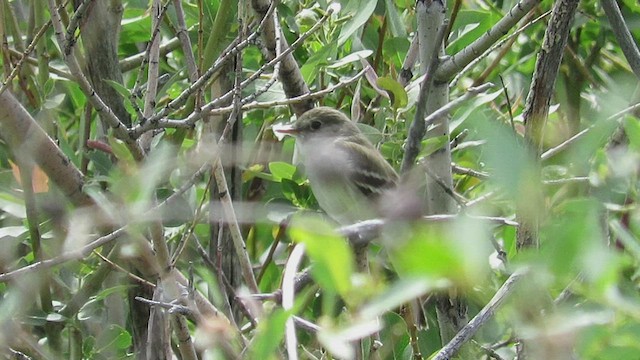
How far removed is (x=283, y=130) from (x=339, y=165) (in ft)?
2.97

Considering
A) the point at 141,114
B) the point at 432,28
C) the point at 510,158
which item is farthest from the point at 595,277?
the point at 432,28

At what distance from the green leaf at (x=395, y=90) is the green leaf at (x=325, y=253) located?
168cm

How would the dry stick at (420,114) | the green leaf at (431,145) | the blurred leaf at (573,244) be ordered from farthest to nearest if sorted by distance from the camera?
1. the green leaf at (431,145)
2. the dry stick at (420,114)
3. the blurred leaf at (573,244)

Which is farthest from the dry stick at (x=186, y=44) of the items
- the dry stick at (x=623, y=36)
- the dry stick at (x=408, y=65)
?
the dry stick at (x=623, y=36)

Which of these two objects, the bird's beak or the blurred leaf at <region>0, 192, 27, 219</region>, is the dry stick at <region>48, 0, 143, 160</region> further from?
the bird's beak

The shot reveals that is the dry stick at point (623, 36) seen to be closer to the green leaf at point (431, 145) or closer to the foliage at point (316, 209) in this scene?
the foliage at point (316, 209)

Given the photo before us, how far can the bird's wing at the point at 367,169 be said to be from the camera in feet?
12.6

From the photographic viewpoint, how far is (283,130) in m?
3.25

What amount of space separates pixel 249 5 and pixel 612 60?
184 cm

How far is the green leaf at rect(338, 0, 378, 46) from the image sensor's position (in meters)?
2.79

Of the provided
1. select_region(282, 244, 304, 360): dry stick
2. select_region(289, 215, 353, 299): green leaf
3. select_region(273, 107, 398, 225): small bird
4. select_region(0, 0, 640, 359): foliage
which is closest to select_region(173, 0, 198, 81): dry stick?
select_region(0, 0, 640, 359): foliage

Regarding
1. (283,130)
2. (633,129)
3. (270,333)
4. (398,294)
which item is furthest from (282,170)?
(398,294)

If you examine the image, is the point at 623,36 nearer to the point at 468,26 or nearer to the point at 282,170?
the point at 468,26

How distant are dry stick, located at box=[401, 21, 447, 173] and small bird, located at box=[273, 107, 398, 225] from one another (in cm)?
132
